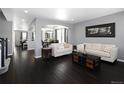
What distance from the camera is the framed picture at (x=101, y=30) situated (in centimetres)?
478

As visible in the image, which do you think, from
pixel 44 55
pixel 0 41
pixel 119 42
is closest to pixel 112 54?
pixel 119 42

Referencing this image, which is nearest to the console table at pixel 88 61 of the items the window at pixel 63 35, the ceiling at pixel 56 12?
the ceiling at pixel 56 12

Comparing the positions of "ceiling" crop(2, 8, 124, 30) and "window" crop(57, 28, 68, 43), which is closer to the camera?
"ceiling" crop(2, 8, 124, 30)

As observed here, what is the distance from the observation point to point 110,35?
16.0 ft

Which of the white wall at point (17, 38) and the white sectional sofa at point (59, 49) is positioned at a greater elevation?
the white wall at point (17, 38)

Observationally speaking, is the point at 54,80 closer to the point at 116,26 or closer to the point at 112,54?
the point at 112,54

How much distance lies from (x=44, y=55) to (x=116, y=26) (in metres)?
4.22

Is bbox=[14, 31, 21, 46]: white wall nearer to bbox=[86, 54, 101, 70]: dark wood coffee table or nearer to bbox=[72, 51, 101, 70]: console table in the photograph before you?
bbox=[72, 51, 101, 70]: console table

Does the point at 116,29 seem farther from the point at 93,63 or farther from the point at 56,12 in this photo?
the point at 56,12

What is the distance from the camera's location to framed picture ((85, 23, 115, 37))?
4781mm

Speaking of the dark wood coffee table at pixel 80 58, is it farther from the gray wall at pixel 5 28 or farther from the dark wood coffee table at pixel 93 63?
the gray wall at pixel 5 28

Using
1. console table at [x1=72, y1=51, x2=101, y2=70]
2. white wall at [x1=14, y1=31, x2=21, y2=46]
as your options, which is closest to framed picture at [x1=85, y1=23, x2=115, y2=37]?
console table at [x1=72, y1=51, x2=101, y2=70]

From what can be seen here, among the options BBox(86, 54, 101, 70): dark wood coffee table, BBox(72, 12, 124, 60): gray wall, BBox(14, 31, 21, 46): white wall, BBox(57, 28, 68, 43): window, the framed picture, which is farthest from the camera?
BBox(14, 31, 21, 46): white wall

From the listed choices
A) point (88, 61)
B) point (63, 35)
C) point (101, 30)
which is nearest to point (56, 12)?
point (88, 61)
